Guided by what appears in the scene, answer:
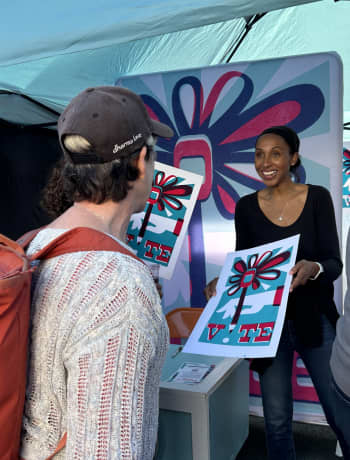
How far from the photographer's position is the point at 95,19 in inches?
63.1

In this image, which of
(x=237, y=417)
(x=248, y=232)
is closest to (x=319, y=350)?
(x=237, y=417)

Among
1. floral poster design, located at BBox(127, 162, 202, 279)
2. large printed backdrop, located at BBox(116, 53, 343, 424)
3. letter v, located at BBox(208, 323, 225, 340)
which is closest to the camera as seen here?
letter v, located at BBox(208, 323, 225, 340)

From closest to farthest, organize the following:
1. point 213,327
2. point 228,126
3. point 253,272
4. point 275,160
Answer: point 213,327
point 253,272
point 275,160
point 228,126

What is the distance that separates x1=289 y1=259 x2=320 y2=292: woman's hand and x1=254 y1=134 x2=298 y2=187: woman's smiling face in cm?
49

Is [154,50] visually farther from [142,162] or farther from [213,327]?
[142,162]

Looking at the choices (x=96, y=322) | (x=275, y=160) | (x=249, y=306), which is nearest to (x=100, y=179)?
(x=96, y=322)

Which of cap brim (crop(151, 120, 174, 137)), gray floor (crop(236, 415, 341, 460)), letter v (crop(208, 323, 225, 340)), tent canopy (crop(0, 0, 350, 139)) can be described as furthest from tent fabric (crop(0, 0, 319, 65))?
gray floor (crop(236, 415, 341, 460))

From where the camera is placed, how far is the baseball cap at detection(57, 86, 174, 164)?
0.69 metres

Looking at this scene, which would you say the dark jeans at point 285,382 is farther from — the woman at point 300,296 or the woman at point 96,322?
the woman at point 96,322

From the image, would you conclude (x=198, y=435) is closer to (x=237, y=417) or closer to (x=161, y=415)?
(x=161, y=415)

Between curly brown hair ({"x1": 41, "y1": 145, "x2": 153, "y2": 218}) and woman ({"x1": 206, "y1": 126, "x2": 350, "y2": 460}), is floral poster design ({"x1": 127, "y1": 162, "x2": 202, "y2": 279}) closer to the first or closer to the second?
woman ({"x1": 206, "y1": 126, "x2": 350, "y2": 460})

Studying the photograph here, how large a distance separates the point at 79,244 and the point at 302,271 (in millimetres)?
979

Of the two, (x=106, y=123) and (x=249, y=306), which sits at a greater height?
(x=106, y=123)

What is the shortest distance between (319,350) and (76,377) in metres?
1.16
